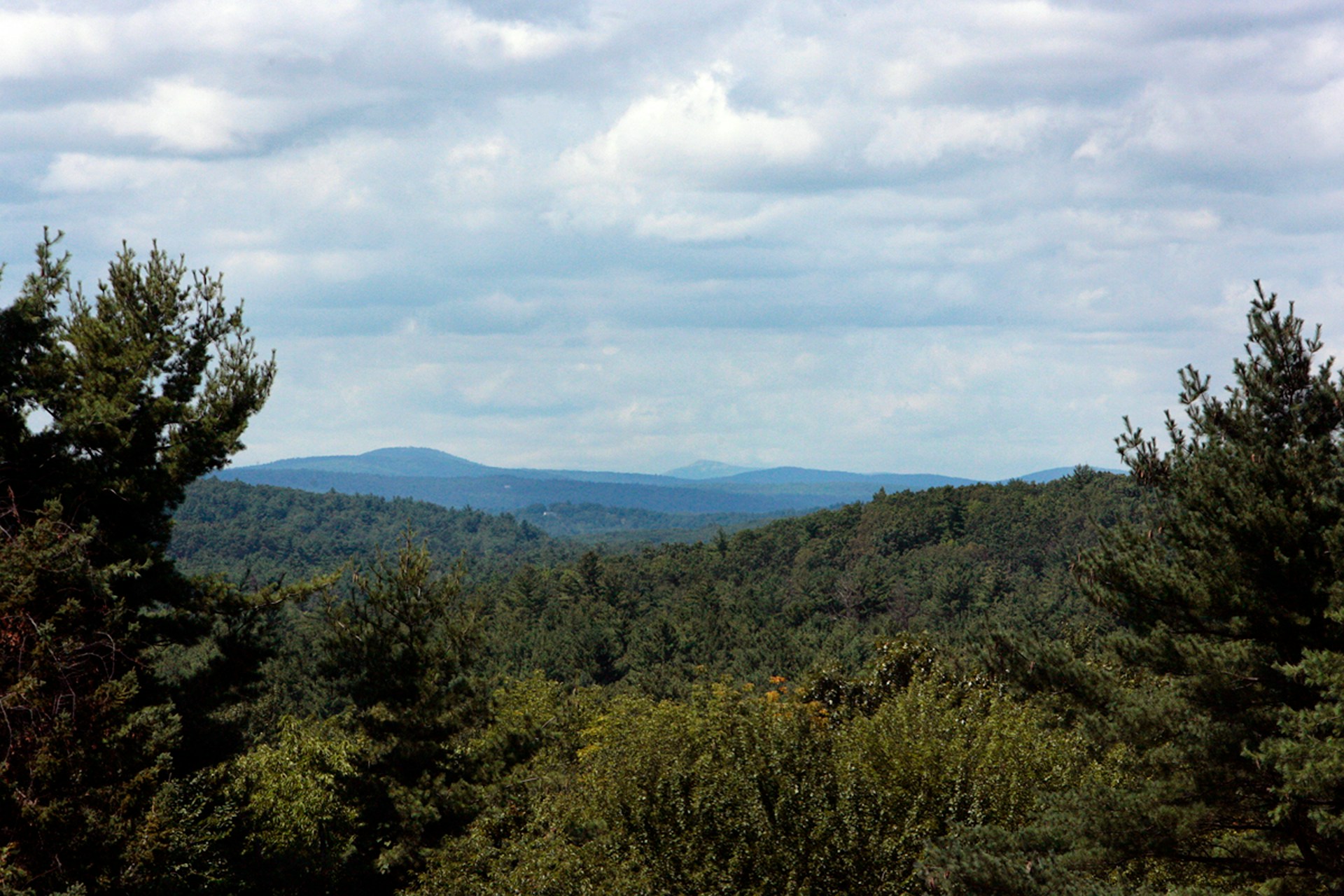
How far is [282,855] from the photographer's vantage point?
1942 centimetres

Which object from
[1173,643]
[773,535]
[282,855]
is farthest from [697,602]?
[1173,643]

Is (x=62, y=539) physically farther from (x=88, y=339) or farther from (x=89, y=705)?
(x=88, y=339)

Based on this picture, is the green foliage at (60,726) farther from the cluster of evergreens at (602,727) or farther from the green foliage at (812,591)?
the green foliage at (812,591)

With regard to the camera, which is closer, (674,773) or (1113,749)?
(674,773)

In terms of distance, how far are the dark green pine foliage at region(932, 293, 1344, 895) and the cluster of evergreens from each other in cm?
4

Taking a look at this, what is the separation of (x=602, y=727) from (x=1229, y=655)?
1928cm

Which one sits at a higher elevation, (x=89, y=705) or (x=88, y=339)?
(x=88, y=339)

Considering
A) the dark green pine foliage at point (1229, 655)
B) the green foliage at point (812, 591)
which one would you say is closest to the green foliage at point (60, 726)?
the dark green pine foliage at point (1229, 655)

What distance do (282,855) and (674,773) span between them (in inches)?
365

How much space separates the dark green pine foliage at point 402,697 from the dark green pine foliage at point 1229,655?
41.1ft

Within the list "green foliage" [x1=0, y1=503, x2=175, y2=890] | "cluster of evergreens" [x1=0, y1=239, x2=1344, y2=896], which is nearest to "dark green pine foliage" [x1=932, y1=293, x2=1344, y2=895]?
"cluster of evergreens" [x1=0, y1=239, x2=1344, y2=896]

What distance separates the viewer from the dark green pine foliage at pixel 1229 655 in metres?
11.6

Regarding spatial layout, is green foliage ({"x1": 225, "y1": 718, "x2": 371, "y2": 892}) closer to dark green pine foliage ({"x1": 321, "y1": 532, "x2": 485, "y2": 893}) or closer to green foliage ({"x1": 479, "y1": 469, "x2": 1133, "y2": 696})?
dark green pine foliage ({"x1": 321, "y1": 532, "x2": 485, "y2": 893})

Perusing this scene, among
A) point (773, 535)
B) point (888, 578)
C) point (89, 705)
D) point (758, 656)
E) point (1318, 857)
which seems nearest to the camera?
point (89, 705)
